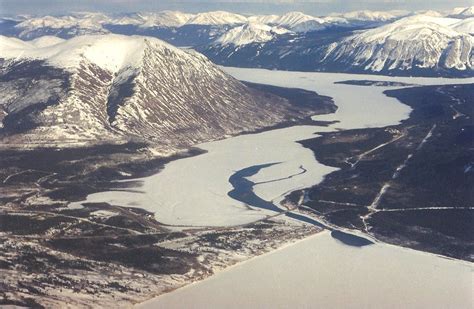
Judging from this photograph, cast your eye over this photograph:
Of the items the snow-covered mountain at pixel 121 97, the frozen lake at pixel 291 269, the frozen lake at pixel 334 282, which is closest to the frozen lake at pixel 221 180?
the frozen lake at pixel 291 269

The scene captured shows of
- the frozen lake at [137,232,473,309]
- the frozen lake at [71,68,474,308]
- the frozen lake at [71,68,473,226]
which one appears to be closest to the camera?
the frozen lake at [137,232,473,309]

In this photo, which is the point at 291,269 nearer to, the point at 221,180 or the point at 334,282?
the point at 334,282

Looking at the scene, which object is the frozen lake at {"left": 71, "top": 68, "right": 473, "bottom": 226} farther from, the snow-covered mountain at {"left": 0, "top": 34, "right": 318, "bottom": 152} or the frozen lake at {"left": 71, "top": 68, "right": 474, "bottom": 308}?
the snow-covered mountain at {"left": 0, "top": 34, "right": 318, "bottom": 152}

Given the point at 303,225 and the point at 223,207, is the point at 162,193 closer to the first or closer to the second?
the point at 223,207

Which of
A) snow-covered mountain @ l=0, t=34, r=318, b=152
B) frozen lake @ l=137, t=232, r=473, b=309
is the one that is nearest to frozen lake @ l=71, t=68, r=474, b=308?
frozen lake @ l=137, t=232, r=473, b=309

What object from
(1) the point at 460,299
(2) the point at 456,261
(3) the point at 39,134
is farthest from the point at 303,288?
(3) the point at 39,134

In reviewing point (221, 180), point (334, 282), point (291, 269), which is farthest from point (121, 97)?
point (334, 282)

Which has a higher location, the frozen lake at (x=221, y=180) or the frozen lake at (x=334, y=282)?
the frozen lake at (x=334, y=282)

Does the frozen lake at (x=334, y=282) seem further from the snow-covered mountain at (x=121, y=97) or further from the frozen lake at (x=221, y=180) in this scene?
the snow-covered mountain at (x=121, y=97)
